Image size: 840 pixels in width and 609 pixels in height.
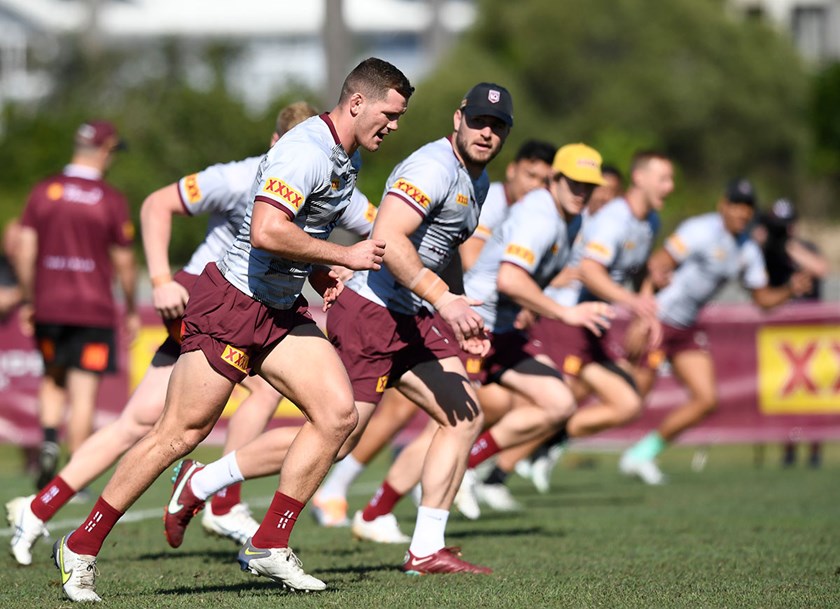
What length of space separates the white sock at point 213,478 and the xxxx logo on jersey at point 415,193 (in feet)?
4.98

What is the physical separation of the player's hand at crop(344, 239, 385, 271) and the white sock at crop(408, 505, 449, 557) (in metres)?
1.68

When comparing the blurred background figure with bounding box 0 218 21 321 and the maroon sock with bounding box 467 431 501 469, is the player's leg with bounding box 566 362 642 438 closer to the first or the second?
the maroon sock with bounding box 467 431 501 469

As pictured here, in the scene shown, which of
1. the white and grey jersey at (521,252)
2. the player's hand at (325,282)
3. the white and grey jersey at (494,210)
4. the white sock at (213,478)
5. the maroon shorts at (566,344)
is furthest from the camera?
the maroon shorts at (566,344)

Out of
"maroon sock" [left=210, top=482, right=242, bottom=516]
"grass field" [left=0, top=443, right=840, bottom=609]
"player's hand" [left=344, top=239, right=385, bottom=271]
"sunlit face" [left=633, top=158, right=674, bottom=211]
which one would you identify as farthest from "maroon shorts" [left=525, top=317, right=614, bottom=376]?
"player's hand" [left=344, top=239, right=385, bottom=271]

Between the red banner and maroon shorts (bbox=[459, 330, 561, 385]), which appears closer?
maroon shorts (bbox=[459, 330, 561, 385])

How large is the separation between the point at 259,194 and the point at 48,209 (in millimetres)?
5341

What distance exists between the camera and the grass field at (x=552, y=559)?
6.33 m

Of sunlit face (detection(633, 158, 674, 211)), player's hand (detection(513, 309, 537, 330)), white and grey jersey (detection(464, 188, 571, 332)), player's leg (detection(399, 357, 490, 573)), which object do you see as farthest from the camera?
sunlit face (detection(633, 158, 674, 211))

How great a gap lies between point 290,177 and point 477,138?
1.62m

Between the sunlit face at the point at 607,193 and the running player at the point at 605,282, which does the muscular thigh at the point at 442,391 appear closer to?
the running player at the point at 605,282

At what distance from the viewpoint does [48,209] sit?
11039mm

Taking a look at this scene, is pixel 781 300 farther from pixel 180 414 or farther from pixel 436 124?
pixel 436 124

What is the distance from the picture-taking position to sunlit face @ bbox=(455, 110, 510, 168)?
7.46m

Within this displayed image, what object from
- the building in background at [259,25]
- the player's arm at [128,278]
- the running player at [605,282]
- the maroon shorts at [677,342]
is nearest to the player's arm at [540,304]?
the running player at [605,282]
